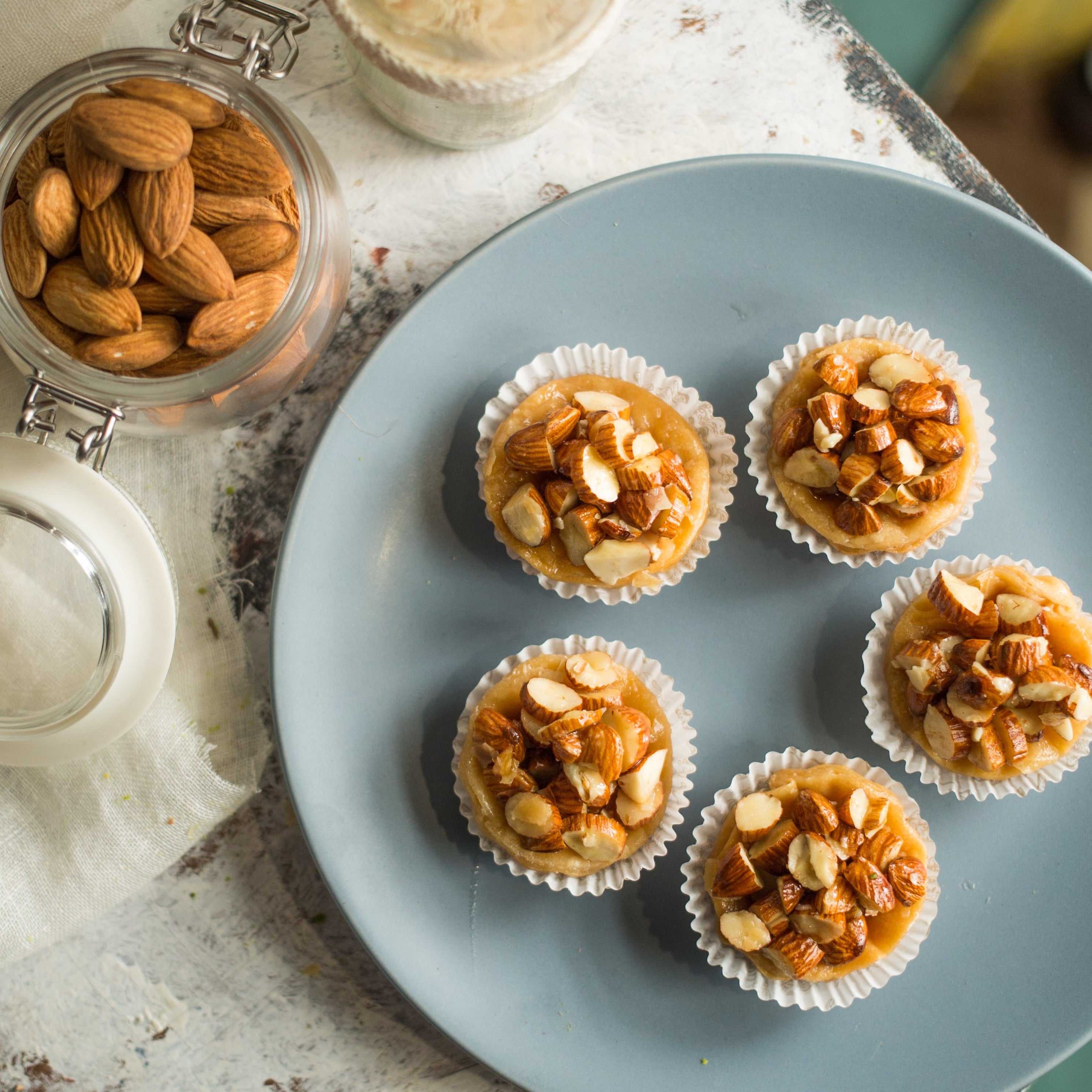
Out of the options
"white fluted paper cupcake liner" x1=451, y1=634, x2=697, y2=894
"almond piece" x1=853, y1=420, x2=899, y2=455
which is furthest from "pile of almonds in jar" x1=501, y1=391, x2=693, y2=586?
"almond piece" x1=853, y1=420, x2=899, y2=455

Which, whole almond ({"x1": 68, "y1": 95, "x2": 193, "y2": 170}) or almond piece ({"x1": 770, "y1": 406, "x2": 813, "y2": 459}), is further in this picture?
almond piece ({"x1": 770, "y1": 406, "x2": 813, "y2": 459})

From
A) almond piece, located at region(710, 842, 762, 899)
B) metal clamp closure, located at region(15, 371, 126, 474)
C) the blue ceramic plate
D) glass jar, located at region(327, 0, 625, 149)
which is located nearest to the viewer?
glass jar, located at region(327, 0, 625, 149)

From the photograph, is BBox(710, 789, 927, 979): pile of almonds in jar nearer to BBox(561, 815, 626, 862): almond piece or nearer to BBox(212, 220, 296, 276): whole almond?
BBox(561, 815, 626, 862): almond piece

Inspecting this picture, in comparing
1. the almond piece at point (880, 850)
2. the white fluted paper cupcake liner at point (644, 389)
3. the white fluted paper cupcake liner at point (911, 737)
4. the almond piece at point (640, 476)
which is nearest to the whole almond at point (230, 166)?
the white fluted paper cupcake liner at point (644, 389)

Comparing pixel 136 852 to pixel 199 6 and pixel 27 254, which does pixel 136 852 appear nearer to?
pixel 27 254

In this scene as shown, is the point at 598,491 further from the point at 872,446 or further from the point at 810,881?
the point at 810,881

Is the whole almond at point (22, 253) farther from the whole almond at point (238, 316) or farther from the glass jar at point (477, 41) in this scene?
the glass jar at point (477, 41)

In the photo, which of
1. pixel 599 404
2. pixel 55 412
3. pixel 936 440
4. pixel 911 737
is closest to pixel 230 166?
pixel 55 412
